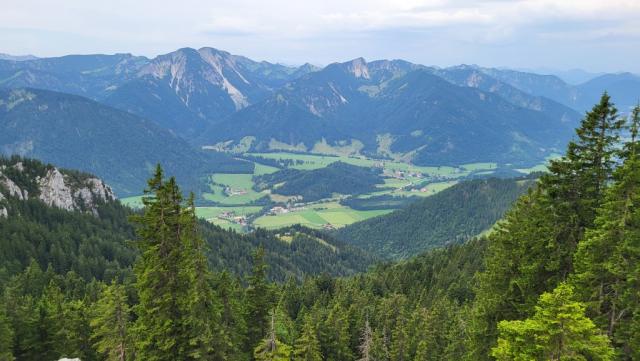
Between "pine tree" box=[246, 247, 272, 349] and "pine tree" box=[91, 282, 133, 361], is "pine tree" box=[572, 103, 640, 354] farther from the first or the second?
"pine tree" box=[91, 282, 133, 361]

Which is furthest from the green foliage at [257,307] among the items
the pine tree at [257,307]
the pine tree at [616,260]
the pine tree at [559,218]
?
the pine tree at [616,260]

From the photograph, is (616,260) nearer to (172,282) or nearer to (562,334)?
(562,334)

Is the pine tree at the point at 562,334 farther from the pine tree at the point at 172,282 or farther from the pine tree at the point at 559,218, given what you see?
the pine tree at the point at 172,282

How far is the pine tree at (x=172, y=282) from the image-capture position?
34.5m

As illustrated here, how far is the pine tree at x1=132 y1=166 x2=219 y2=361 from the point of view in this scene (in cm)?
3453

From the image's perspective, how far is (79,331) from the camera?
56.6 metres

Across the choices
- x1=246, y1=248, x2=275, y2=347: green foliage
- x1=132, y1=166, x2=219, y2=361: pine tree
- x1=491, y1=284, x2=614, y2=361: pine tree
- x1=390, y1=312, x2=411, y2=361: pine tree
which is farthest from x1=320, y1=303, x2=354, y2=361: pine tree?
x1=491, y1=284, x2=614, y2=361: pine tree

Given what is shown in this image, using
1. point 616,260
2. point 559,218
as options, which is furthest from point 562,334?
point 559,218

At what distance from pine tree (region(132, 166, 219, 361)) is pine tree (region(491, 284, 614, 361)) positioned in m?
21.5

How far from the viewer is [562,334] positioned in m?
22.5

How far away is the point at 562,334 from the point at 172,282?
25145mm

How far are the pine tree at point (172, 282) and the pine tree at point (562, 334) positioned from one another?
21532 millimetres

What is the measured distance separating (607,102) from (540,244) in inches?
405

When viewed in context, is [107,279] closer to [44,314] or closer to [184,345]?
[44,314]
